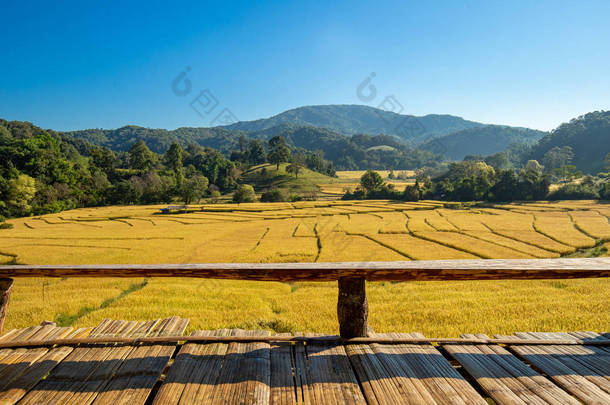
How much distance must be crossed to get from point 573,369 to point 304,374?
7.24ft

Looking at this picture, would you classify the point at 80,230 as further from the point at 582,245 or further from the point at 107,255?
the point at 582,245

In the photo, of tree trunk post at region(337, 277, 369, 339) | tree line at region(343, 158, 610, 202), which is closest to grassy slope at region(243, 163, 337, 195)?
tree line at region(343, 158, 610, 202)

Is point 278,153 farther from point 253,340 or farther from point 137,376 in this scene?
point 137,376

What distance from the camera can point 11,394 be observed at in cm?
203

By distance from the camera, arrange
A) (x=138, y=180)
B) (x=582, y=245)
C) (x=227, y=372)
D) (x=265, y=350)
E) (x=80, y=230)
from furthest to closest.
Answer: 1. (x=138, y=180)
2. (x=80, y=230)
3. (x=582, y=245)
4. (x=265, y=350)
5. (x=227, y=372)

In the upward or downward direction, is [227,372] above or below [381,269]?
below

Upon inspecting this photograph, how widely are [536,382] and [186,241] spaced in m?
24.0

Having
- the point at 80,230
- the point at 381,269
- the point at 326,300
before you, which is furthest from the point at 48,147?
the point at 381,269

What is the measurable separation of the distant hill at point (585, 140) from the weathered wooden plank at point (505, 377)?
138261 millimetres

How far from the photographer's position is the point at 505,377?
2189mm

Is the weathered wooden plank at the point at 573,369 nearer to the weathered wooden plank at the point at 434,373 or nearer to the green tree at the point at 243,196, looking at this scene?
the weathered wooden plank at the point at 434,373

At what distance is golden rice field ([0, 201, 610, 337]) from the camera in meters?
7.50

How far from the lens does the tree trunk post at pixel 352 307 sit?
2.58 metres

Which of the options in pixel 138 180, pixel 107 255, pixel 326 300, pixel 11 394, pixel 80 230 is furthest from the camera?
pixel 138 180
